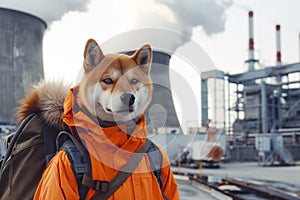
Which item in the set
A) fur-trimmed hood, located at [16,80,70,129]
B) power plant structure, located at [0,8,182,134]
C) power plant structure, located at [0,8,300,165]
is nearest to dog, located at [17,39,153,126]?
fur-trimmed hood, located at [16,80,70,129]

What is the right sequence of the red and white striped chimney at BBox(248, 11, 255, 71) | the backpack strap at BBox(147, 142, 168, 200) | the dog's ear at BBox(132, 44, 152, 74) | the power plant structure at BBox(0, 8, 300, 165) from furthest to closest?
the red and white striped chimney at BBox(248, 11, 255, 71)
the power plant structure at BBox(0, 8, 300, 165)
the backpack strap at BBox(147, 142, 168, 200)
the dog's ear at BBox(132, 44, 152, 74)

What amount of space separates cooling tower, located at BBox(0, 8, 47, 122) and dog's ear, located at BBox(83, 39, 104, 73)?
60.8 feet

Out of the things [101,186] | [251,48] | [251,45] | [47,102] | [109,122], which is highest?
Result: [251,45]

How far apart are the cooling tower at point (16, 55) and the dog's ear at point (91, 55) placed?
18.5 m

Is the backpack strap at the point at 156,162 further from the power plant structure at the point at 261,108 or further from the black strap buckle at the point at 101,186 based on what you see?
the power plant structure at the point at 261,108

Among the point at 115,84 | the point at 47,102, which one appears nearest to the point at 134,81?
the point at 115,84

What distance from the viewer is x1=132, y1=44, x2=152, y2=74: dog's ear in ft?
4.79

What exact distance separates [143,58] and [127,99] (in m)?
0.22

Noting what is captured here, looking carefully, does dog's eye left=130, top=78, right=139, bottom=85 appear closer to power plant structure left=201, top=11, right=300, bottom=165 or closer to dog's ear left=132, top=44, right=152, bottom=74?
dog's ear left=132, top=44, right=152, bottom=74

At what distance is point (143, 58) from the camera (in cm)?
148

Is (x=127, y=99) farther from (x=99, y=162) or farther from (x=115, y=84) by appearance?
(x=99, y=162)

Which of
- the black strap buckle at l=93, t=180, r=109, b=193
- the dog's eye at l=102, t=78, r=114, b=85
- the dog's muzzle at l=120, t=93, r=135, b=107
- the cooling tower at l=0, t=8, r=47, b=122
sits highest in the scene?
the cooling tower at l=0, t=8, r=47, b=122

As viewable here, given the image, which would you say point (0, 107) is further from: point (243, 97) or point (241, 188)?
point (243, 97)

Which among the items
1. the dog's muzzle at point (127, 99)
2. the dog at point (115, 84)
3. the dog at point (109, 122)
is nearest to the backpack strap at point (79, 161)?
the dog at point (109, 122)
